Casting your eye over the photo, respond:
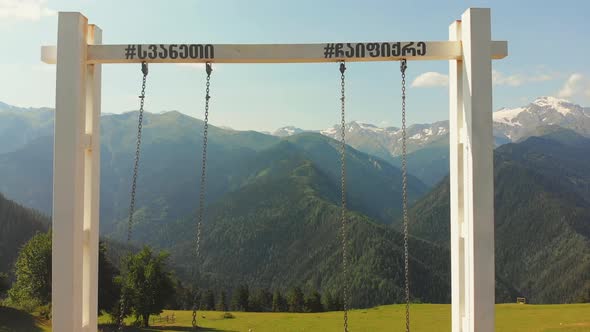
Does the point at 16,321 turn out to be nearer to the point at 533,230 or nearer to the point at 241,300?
the point at 241,300

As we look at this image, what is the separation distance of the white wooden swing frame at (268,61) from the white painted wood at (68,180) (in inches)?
0.5

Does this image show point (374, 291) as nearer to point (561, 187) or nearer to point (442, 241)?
point (442, 241)

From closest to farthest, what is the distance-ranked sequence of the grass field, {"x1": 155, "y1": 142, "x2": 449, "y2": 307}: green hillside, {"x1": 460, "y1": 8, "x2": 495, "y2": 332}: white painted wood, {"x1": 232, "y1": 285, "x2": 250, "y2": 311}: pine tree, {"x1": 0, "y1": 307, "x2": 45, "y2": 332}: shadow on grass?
1. {"x1": 460, "y1": 8, "x2": 495, "y2": 332}: white painted wood
2. the grass field
3. {"x1": 0, "y1": 307, "x2": 45, "y2": 332}: shadow on grass
4. {"x1": 232, "y1": 285, "x2": 250, "y2": 311}: pine tree
5. {"x1": 155, "y1": 142, "x2": 449, "y2": 307}: green hillside

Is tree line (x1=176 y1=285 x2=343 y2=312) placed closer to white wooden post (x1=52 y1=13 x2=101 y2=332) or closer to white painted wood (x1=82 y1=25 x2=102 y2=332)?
white painted wood (x1=82 y1=25 x2=102 y2=332)

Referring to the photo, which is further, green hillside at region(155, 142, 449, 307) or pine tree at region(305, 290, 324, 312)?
green hillside at region(155, 142, 449, 307)

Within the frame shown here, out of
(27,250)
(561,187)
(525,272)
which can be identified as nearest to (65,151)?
(27,250)

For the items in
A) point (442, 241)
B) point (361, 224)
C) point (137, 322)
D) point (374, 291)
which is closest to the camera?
point (137, 322)

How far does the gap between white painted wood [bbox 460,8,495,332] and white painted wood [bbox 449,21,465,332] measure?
0.25 metres

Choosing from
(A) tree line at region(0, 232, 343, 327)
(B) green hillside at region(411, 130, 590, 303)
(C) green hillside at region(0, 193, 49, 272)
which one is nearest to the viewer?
(A) tree line at region(0, 232, 343, 327)

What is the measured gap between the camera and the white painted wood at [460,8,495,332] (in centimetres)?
665

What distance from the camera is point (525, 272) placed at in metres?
125

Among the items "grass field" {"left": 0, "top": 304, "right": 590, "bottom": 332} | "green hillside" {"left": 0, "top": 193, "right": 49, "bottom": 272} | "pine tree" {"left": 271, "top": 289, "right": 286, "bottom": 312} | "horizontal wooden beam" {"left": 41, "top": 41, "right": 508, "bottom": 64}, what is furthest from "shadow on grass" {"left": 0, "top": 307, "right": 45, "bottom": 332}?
"green hillside" {"left": 0, "top": 193, "right": 49, "bottom": 272}

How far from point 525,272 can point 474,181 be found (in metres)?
131

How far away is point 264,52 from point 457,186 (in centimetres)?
311
